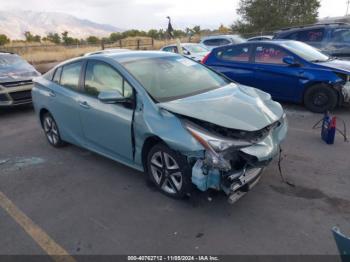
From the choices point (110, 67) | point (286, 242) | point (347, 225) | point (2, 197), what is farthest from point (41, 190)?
point (347, 225)

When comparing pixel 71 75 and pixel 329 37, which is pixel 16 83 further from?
pixel 329 37

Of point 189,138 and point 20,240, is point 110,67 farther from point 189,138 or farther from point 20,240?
point 20,240

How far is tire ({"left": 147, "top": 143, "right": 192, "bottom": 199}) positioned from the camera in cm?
320

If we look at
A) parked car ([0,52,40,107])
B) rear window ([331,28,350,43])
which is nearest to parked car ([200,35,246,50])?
rear window ([331,28,350,43])

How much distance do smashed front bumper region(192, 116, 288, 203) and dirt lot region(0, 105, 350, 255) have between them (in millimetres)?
373

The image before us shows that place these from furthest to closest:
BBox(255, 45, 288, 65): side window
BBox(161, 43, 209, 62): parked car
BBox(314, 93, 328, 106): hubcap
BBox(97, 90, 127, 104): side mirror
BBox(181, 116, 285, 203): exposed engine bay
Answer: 1. BBox(161, 43, 209, 62): parked car
2. BBox(255, 45, 288, 65): side window
3. BBox(314, 93, 328, 106): hubcap
4. BBox(97, 90, 127, 104): side mirror
5. BBox(181, 116, 285, 203): exposed engine bay

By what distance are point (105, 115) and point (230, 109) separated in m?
1.59

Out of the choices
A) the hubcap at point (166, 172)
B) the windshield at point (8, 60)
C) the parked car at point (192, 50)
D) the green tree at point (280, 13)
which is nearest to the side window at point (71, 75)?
the hubcap at point (166, 172)

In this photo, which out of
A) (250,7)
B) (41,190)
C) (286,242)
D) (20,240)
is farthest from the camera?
(250,7)

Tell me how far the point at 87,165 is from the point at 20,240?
1.72 metres

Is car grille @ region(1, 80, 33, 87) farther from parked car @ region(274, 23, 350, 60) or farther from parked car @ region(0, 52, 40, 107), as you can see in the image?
parked car @ region(274, 23, 350, 60)

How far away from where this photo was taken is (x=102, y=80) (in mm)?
4113

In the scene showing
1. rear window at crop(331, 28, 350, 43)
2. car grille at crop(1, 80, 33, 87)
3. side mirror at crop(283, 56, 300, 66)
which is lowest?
car grille at crop(1, 80, 33, 87)

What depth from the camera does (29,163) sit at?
16.0 ft
